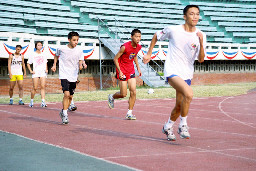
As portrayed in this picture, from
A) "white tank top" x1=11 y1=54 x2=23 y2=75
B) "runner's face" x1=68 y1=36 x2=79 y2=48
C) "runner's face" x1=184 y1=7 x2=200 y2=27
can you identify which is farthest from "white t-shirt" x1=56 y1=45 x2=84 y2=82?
"white tank top" x1=11 y1=54 x2=23 y2=75

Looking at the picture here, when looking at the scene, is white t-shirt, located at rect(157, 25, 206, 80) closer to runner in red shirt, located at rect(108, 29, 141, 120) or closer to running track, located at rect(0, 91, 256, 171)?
running track, located at rect(0, 91, 256, 171)

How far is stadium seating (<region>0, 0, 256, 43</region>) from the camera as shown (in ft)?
84.0

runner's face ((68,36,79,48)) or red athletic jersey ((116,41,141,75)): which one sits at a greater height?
runner's face ((68,36,79,48))

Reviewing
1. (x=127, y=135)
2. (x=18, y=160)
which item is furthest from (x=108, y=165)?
(x=127, y=135)

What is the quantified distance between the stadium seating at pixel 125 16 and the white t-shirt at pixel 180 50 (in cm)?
1855

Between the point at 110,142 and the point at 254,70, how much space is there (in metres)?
32.1

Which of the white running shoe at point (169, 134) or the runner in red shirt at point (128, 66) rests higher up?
the runner in red shirt at point (128, 66)

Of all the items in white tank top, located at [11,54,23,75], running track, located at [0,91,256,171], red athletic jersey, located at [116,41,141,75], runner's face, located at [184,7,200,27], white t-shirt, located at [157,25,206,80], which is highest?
runner's face, located at [184,7,200,27]

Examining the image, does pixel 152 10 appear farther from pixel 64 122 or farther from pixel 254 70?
pixel 64 122

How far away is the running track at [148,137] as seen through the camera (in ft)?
16.5

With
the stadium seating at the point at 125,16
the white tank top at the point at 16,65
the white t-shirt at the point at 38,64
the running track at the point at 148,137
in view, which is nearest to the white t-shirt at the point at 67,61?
the running track at the point at 148,137

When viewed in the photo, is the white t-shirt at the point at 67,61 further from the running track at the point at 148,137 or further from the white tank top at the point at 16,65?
the white tank top at the point at 16,65

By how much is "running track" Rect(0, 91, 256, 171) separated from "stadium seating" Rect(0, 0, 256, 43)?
15008 millimetres

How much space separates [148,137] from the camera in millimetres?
7082
